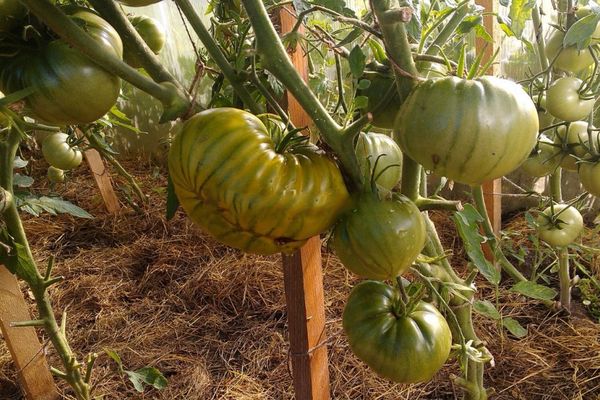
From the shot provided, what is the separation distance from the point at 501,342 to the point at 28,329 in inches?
50.6

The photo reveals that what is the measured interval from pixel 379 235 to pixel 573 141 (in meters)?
0.85

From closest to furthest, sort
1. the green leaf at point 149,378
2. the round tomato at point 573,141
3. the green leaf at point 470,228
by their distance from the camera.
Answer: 1. the green leaf at point 470,228
2. the green leaf at point 149,378
3. the round tomato at point 573,141

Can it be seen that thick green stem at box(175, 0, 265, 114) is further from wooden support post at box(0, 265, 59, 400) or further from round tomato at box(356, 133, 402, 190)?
wooden support post at box(0, 265, 59, 400)

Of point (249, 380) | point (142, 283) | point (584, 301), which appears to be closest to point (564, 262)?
point (584, 301)

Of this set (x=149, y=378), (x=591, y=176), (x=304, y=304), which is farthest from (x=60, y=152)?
(x=591, y=176)

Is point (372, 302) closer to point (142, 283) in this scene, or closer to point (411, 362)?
point (411, 362)

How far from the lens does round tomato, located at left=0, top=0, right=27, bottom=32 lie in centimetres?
39

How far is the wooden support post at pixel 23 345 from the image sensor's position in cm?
100

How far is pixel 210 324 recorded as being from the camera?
5.25 ft

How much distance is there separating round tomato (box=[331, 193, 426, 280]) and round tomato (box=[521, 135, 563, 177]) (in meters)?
0.78

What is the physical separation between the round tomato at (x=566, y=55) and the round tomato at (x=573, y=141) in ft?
0.42

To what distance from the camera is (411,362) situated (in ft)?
1.79

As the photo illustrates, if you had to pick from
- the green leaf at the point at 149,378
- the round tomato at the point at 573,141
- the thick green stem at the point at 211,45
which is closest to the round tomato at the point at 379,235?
the thick green stem at the point at 211,45

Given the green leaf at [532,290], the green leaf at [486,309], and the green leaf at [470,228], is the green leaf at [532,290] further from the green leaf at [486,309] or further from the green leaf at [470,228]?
the green leaf at [470,228]
